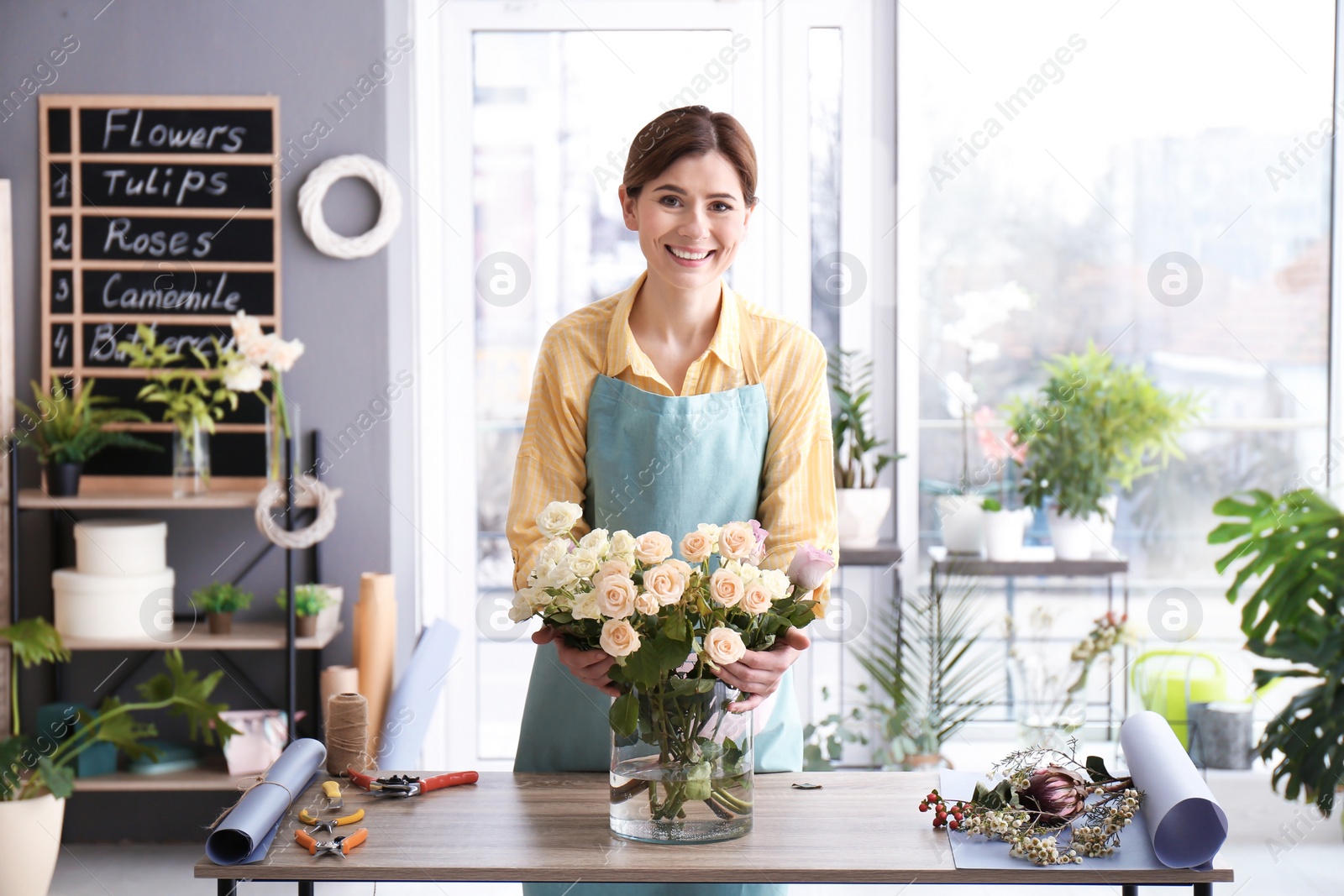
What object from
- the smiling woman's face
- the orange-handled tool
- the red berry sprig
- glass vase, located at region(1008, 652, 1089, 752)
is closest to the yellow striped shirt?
the smiling woman's face

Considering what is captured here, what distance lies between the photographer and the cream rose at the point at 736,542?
1.37 m

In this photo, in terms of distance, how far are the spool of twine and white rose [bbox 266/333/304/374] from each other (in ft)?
5.33

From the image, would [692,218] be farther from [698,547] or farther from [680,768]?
[680,768]

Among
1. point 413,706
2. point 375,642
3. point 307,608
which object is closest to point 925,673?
point 413,706

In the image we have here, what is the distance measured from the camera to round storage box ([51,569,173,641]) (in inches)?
125

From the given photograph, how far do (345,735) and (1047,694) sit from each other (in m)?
2.54

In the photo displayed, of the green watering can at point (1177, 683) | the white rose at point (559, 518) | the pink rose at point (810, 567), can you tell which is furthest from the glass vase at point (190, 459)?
the green watering can at point (1177, 683)

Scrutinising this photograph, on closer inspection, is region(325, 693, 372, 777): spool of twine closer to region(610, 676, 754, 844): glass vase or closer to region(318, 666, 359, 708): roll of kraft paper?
region(610, 676, 754, 844): glass vase

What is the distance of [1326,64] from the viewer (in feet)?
11.5

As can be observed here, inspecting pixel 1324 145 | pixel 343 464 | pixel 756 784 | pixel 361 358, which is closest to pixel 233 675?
pixel 343 464

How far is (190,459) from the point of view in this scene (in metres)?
3.29

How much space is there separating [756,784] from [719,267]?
734 mm

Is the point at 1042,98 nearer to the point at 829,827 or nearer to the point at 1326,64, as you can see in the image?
the point at 1326,64

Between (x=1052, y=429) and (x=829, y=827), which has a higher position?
(x=1052, y=429)
